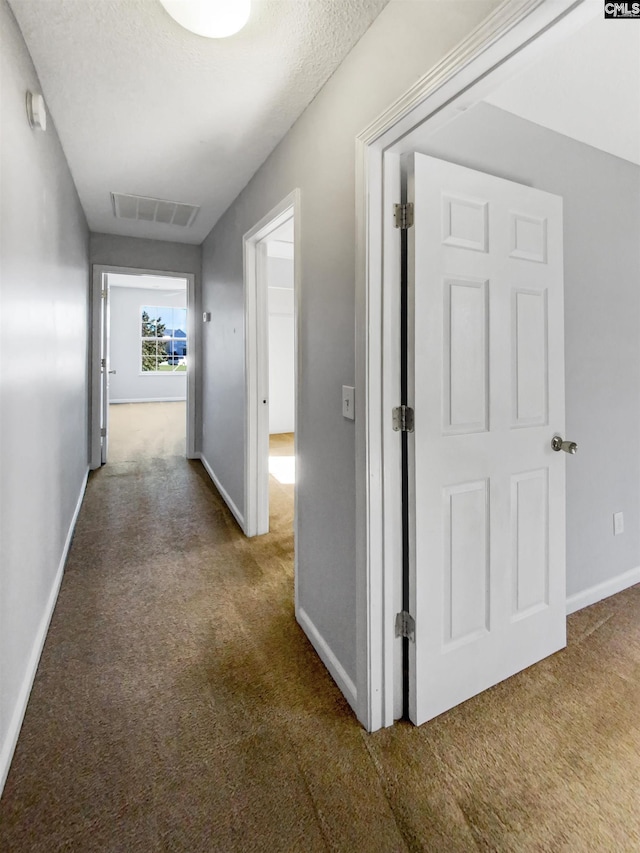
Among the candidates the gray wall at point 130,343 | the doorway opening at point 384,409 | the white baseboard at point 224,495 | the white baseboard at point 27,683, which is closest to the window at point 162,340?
the gray wall at point 130,343

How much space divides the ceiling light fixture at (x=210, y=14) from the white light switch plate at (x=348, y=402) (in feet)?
4.06

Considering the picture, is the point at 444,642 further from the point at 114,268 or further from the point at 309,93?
the point at 114,268

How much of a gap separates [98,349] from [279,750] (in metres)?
4.27

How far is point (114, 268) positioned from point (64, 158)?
76.3 inches

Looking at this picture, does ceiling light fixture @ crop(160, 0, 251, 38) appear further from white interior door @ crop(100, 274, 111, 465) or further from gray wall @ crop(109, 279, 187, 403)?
gray wall @ crop(109, 279, 187, 403)

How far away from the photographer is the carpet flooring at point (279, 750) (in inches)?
45.1

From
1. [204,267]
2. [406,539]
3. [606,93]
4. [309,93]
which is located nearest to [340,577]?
[406,539]

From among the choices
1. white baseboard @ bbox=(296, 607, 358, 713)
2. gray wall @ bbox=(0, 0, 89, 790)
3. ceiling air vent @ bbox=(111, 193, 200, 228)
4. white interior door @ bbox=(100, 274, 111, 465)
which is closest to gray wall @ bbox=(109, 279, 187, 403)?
white interior door @ bbox=(100, 274, 111, 465)

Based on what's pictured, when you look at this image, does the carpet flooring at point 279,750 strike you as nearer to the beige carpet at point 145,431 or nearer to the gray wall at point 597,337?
the gray wall at point 597,337

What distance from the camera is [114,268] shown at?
4.39 metres

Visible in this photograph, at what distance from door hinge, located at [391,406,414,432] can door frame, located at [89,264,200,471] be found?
3779 mm

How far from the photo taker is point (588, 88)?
5.52ft

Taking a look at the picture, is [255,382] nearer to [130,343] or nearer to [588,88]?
[588,88]

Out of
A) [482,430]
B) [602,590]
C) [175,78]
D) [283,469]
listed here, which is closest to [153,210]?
[175,78]
